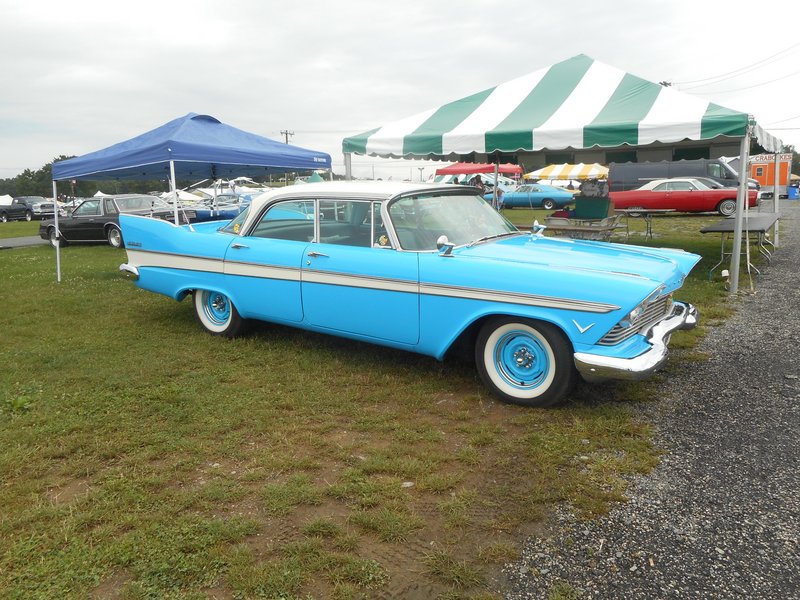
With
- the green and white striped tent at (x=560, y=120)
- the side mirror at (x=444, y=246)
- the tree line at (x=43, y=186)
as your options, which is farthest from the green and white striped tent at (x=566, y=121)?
the tree line at (x=43, y=186)

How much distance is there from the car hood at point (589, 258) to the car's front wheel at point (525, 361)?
411mm

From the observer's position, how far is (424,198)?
4.76 meters

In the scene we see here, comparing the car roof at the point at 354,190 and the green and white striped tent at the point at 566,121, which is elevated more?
the green and white striped tent at the point at 566,121

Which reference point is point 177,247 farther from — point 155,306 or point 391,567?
point 391,567

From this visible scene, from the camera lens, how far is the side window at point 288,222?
5012mm

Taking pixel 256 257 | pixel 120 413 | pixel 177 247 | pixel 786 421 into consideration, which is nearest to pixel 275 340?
pixel 256 257

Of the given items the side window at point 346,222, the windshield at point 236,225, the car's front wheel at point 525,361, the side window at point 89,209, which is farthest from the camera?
the side window at point 89,209

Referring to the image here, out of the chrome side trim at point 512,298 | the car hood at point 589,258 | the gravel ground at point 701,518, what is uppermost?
the car hood at point 589,258

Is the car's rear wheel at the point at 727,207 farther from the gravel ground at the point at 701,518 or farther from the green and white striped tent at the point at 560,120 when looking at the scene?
the gravel ground at the point at 701,518

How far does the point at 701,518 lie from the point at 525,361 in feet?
4.94

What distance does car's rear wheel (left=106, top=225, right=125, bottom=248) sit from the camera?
564 inches

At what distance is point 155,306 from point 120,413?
3.60m

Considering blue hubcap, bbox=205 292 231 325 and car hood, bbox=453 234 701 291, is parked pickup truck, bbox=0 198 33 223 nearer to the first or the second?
blue hubcap, bbox=205 292 231 325

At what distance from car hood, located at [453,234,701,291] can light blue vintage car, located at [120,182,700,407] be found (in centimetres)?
1
